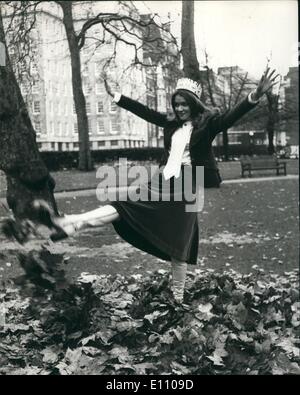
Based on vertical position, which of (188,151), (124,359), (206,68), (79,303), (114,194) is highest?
(206,68)

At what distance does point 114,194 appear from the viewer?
161 inches

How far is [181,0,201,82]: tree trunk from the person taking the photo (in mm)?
4273

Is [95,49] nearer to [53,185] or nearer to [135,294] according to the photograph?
[53,185]

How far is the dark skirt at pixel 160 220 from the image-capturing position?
3752mm

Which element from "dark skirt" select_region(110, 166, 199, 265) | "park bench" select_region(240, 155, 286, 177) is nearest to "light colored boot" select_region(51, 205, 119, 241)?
"dark skirt" select_region(110, 166, 199, 265)

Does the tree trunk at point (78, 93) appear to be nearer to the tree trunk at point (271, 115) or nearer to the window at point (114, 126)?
the window at point (114, 126)

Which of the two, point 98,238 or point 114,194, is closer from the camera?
point 114,194

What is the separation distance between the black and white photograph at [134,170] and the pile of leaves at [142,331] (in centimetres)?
1

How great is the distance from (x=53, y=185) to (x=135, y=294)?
124 cm

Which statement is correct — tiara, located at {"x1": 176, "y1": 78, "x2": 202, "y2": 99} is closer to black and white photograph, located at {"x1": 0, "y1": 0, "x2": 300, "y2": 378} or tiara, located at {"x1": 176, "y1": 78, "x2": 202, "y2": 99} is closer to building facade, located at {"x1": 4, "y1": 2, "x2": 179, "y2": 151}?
black and white photograph, located at {"x1": 0, "y1": 0, "x2": 300, "y2": 378}

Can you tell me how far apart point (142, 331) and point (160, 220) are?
868 mm

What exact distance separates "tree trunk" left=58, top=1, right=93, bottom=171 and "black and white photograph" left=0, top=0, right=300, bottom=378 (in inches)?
0.4

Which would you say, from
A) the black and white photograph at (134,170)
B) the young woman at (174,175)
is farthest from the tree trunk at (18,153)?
the young woman at (174,175)

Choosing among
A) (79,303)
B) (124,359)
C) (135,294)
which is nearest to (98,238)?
(135,294)
